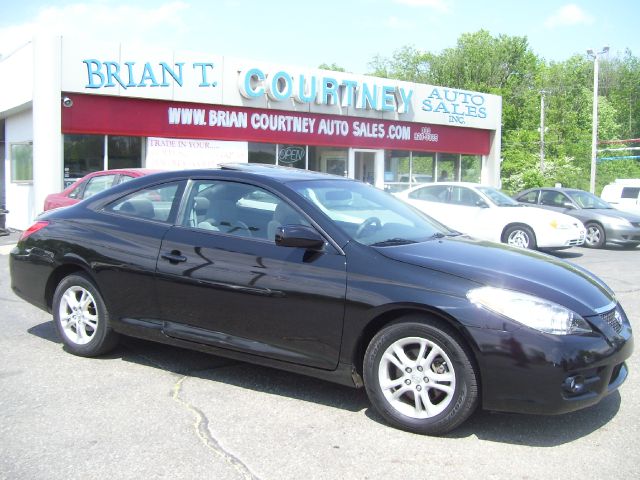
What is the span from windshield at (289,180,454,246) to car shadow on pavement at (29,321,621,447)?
3.68ft

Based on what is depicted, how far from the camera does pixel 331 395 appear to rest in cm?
450

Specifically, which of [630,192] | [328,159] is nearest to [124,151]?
[328,159]

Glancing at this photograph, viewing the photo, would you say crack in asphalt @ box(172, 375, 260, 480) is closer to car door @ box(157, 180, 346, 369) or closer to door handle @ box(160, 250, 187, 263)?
car door @ box(157, 180, 346, 369)

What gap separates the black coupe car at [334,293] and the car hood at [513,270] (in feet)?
0.04

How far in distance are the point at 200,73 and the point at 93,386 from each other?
13.8 meters

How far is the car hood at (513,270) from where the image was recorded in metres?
3.75

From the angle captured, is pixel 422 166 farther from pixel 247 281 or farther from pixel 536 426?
pixel 536 426

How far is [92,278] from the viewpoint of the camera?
5109 millimetres

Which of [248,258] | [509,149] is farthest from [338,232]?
[509,149]

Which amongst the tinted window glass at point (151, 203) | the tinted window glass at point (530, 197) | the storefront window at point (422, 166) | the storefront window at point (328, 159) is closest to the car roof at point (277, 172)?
the tinted window glass at point (151, 203)

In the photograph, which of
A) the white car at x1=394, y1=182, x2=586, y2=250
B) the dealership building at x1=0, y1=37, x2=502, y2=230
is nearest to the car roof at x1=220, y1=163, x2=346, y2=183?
the white car at x1=394, y1=182, x2=586, y2=250

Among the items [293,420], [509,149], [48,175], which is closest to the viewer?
[293,420]

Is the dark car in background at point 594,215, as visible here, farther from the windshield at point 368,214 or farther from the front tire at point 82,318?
the front tire at point 82,318

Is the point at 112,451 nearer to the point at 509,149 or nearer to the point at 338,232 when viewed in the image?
the point at 338,232
